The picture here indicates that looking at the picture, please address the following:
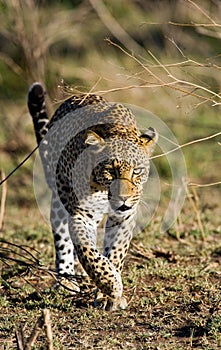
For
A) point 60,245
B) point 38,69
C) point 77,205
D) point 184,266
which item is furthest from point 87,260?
point 38,69

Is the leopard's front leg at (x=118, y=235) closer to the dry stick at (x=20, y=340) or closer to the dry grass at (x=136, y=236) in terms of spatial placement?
the dry grass at (x=136, y=236)

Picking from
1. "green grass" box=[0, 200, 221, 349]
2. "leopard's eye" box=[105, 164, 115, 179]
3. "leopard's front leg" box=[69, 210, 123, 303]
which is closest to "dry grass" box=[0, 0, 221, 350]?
"green grass" box=[0, 200, 221, 349]

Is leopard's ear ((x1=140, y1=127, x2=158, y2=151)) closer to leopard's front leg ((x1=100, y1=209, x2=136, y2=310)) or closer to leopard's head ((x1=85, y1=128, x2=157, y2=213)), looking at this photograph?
leopard's head ((x1=85, y1=128, x2=157, y2=213))

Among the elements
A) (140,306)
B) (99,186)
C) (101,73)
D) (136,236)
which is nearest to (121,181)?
(99,186)

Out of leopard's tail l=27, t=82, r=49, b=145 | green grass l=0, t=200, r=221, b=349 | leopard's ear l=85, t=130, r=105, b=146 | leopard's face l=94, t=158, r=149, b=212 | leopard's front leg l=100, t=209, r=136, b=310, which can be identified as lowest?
green grass l=0, t=200, r=221, b=349

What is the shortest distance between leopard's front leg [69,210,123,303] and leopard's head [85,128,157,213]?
0.91 ft

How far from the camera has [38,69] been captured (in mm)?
10234

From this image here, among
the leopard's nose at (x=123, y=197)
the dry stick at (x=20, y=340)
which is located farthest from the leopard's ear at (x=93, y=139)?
the dry stick at (x=20, y=340)

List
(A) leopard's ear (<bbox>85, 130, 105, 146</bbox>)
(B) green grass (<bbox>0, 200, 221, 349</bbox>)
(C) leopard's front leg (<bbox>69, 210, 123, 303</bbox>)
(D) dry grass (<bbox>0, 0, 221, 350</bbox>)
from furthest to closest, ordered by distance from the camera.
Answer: (A) leopard's ear (<bbox>85, 130, 105, 146</bbox>)
(C) leopard's front leg (<bbox>69, 210, 123, 303</bbox>)
(D) dry grass (<bbox>0, 0, 221, 350</bbox>)
(B) green grass (<bbox>0, 200, 221, 349</bbox>)

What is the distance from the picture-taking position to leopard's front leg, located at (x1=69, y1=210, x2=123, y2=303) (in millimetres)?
5363

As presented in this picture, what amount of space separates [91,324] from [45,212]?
11.8 feet

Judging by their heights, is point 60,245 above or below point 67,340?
above

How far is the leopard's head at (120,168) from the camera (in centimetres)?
543

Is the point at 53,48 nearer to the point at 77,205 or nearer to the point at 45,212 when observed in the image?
the point at 45,212
